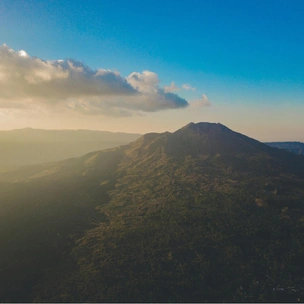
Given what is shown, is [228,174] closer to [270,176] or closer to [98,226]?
[270,176]

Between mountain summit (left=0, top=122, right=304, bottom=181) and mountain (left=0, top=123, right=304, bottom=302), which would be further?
mountain summit (left=0, top=122, right=304, bottom=181)

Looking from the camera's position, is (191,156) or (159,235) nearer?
(159,235)

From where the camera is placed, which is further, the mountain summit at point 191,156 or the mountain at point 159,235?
the mountain summit at point 191,156

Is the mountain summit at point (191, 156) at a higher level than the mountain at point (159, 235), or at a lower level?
higher

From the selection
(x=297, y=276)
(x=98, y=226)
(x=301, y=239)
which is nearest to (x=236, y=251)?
(x=297, y=276)

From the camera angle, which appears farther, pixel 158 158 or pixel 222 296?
pixel 158 158

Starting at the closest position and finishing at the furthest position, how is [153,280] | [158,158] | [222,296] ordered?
1. [222,296]
2. [153,280]
3. [158,158]

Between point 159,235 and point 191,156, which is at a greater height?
point 191,156

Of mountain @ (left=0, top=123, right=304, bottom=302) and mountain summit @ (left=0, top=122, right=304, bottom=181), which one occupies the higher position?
mountain summit @ (left=0, top=122, right=304, bottom=181)
